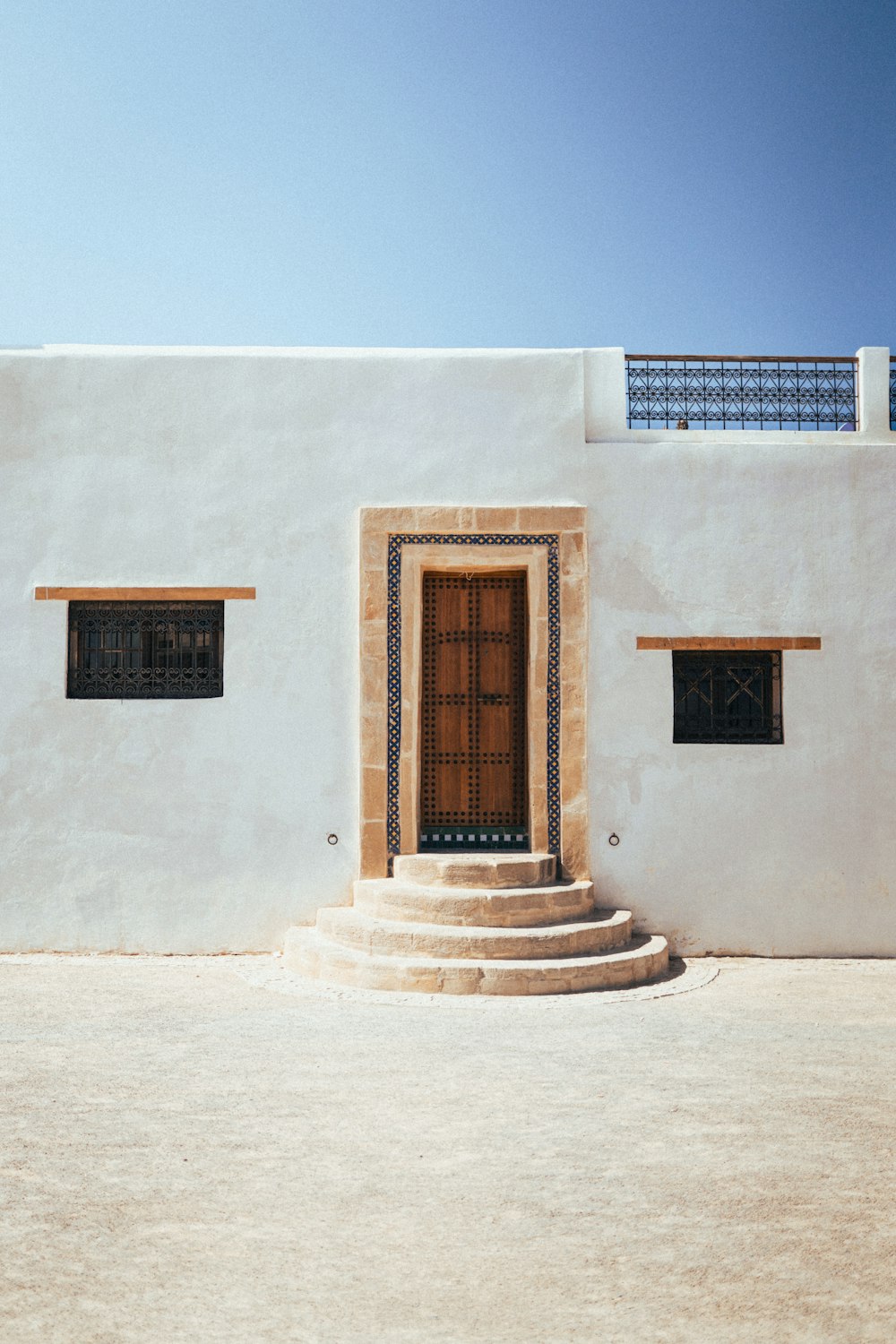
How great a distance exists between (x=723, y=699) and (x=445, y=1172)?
15.1 ft

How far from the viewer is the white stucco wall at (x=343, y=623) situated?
23.4 feet

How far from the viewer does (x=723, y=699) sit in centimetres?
735

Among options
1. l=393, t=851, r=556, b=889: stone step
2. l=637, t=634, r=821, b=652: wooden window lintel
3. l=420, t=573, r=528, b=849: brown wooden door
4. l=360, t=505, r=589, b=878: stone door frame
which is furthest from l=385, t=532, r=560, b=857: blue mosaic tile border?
l=637, t=634, r=821, b=652: wooden window lintel

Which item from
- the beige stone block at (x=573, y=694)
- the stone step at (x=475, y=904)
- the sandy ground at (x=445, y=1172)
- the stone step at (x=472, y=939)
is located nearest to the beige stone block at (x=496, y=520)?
the beige stone block at (x=573, y=694)

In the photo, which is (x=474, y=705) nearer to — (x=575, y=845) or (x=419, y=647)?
(x=419, y=647)

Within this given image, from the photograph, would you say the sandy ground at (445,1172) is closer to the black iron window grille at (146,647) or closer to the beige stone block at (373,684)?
the beige stone block at (373,684)

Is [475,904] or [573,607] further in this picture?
[573,607]

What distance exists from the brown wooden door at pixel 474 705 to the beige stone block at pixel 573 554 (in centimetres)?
50

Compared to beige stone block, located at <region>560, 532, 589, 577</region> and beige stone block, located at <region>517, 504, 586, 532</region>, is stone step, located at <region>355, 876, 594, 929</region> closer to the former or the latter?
beige stone block, located at <region>560, 532, 589, 577</region>

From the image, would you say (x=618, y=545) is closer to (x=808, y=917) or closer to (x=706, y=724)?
(x=706, y=724)

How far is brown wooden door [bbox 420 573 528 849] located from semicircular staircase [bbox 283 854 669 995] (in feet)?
1.78

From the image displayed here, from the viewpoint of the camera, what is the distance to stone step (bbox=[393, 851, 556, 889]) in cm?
661

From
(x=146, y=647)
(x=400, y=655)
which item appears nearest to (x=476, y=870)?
(x=400, y=655)

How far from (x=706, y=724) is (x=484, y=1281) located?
16.6 feet
